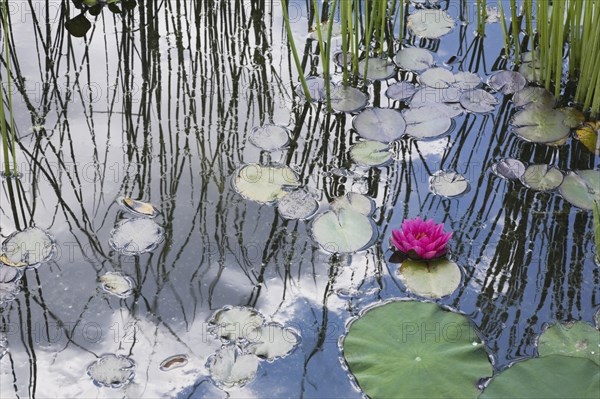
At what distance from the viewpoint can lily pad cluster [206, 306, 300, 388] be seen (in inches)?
75.6

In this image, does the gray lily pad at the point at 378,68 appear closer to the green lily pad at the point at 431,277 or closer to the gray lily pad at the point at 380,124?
the gray lily pad at the point at 380,124

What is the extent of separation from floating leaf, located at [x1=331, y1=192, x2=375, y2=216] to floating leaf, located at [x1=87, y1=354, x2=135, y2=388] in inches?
31.6

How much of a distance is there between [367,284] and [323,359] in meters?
0.29

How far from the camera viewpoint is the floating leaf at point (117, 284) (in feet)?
6.97

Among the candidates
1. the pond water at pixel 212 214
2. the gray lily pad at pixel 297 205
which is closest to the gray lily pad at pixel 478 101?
the pond water at pixel 212 214

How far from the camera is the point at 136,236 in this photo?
2279mm

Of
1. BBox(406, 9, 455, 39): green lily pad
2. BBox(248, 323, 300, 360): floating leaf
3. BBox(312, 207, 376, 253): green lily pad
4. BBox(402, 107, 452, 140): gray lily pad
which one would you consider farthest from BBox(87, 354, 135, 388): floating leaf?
BBox(406, 9, 455, 39): green lily pad

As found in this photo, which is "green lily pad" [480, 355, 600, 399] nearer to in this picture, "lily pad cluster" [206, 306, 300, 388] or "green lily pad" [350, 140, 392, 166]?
"lily pad cluster" [206, 306, 300, 388]

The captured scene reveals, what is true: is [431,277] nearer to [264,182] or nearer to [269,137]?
[264,182]

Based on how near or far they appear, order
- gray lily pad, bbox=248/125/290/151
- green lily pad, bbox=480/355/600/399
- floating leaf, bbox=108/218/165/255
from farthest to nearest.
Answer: gray lily pad, bbox=248/125/290/151 → floating leaf, bbox=108/218/165/255 → green lily pad, bbox=480/355/600/399

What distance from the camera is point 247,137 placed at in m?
2.68

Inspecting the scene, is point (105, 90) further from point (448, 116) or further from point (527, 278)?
point (527, 278)

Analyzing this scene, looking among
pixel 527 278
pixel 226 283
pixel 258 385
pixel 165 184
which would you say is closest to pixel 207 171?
pixel 165 184

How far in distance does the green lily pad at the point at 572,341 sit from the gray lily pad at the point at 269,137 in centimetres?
110
